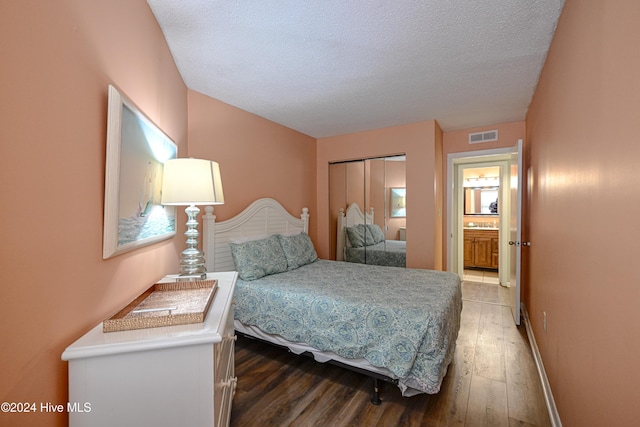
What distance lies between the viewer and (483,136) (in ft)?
12.6

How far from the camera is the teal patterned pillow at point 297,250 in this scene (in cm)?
311

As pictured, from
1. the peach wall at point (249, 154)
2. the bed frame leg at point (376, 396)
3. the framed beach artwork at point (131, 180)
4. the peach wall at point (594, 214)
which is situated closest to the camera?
the peach wall at point (594, 214)

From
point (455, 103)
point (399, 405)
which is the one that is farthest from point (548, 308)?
point (455, 103)

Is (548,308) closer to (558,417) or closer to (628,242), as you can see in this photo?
(558,417)

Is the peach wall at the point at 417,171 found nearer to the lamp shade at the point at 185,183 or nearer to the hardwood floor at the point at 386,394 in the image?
the hardwood floor at the point at 386,394

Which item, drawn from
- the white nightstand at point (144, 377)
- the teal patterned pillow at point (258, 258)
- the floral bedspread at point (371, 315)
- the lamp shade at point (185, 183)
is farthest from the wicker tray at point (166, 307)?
the teal patterned pillow at point (258, 258)

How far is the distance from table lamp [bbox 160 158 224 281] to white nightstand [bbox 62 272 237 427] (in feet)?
2.28

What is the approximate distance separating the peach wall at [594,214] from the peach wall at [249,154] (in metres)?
2.81

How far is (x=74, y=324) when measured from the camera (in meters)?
0.92

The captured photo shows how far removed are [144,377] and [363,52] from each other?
→ 7.55ft

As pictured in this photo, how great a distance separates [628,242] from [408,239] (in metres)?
2.90

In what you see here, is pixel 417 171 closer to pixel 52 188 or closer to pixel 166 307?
pixel 166 307

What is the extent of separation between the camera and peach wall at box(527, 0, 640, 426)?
2.77ft

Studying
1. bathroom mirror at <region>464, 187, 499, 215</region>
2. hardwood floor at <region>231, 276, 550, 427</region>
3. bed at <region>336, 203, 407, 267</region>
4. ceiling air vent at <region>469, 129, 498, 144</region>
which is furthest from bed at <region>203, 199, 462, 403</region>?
bathroom mirror at <region>464, 187, 499, 215</region>
